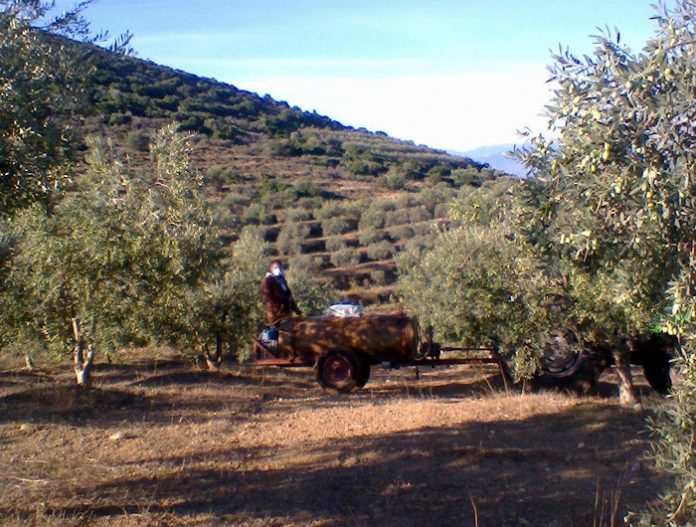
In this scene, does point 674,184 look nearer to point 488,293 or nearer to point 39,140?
point 39,140

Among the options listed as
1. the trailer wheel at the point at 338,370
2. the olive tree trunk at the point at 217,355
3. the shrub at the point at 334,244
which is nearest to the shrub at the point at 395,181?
the shrub at the point at 334,244

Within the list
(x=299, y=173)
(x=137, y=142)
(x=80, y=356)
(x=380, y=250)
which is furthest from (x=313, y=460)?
(x=299, y=173)

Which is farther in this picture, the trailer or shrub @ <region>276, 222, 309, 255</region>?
shrub @ <region>276, 222, 309, 255</region>

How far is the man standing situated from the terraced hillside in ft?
39.7

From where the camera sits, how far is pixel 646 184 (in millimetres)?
3615

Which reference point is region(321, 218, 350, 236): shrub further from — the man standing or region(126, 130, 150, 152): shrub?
the man standing

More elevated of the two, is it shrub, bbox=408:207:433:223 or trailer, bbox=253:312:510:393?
shrub, bbox=408:207:433:223

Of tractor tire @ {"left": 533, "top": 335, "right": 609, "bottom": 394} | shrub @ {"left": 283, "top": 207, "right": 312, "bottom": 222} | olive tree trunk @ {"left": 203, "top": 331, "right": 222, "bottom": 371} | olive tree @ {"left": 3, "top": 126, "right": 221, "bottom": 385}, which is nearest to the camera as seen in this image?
olive tree @ {"left": 3, "top": 126, "right": 221, "bottom": 385}

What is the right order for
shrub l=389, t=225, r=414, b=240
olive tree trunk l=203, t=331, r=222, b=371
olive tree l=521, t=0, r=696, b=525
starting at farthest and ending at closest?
shrub l=389, t=225, r=414, b=240, olive tree trunk l=203, t=331, r=222, b=371, olive tree l=521, t=0, r=696, b=525

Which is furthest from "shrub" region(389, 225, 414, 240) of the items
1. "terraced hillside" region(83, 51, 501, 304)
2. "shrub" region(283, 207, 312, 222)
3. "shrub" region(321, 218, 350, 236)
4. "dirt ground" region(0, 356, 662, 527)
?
"dirt ground" region(0, 356, 662, 527)

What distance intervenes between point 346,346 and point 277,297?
1.53m

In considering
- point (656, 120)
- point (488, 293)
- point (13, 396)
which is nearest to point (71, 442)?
point (13, 396)

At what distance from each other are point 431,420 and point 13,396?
21.0 ft

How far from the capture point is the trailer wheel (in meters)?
13.5
